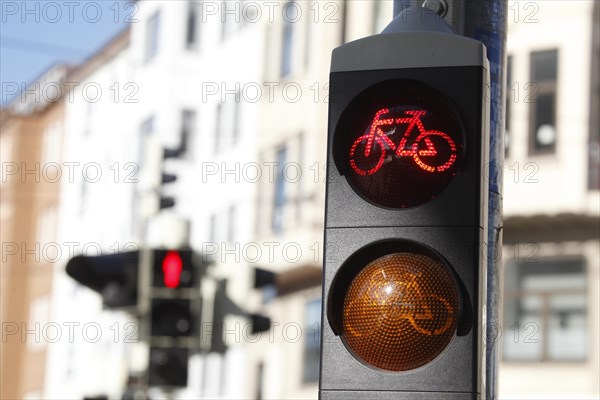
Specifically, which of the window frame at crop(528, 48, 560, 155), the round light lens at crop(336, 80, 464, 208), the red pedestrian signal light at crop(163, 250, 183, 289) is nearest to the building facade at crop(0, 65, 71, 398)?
the window frame at crop(528, 48, 560, 155)

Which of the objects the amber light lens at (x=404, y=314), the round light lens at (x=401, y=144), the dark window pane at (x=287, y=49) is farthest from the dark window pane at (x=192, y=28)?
→ the amber light lens at (x=404, y=314)

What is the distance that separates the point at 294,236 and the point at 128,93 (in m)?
12.6

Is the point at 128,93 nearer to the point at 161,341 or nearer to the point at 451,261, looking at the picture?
the point at 161,341

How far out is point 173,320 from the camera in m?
11.6

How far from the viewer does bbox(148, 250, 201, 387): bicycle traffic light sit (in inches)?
450

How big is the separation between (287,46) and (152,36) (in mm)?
8595

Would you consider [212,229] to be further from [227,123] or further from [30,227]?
[30,227]

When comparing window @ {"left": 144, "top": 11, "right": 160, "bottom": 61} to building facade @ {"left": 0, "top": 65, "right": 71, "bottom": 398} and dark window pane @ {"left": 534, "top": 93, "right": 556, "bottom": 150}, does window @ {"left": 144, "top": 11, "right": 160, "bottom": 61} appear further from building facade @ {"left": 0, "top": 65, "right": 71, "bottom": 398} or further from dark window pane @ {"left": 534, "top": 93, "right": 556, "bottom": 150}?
dark window pane @ {"left": 534, "top": 93, "right": 556, "bottom": 150}

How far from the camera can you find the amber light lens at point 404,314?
3.50 metres

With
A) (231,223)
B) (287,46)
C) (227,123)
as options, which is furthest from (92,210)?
(287,46)

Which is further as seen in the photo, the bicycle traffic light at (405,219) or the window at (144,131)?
the window at (144,131)

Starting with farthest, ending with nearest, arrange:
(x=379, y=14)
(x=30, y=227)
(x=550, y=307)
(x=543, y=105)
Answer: (x=30, y=227) → (x=379, y=14) → (x=543, y=105) → (x=550, y=307)

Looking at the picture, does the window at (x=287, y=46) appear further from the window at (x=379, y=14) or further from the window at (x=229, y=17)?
the window at (x=379, y=14)

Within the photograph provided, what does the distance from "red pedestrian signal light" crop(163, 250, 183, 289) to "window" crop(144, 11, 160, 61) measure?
1016 inches
